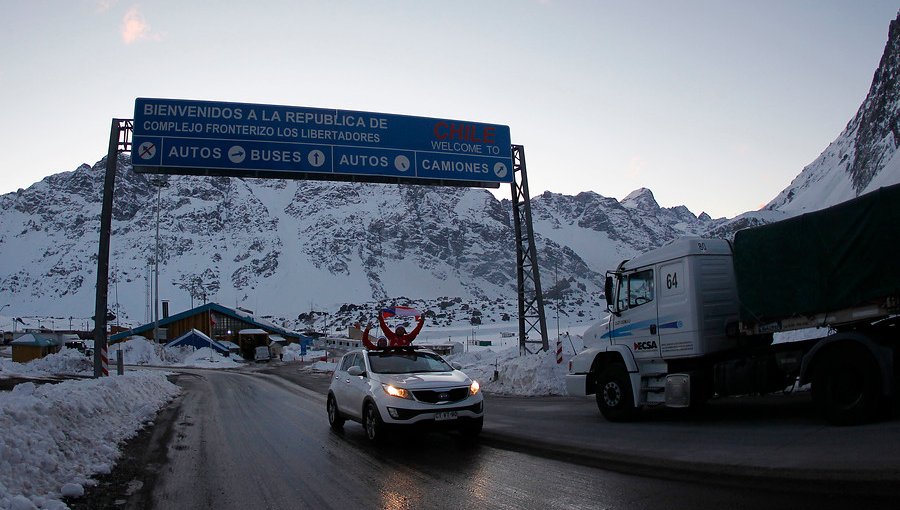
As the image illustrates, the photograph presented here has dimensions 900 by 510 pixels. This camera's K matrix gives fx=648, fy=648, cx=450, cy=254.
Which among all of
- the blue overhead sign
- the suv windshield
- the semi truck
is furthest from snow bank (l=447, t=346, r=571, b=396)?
the suv windshield

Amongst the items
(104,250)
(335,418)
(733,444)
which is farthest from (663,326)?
(104,250)

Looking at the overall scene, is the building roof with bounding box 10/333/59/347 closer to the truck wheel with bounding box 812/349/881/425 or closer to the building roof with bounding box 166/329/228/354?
the building roof with bounding box 166/329/228/354

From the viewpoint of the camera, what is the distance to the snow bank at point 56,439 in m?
6.72

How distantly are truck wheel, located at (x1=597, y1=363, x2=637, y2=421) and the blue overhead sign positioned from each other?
1069 centimetres

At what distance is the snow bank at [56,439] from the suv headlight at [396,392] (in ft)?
13.0

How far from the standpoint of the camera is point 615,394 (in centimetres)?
1196

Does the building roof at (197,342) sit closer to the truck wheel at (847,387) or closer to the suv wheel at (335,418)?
the suv wheel at (335,418)

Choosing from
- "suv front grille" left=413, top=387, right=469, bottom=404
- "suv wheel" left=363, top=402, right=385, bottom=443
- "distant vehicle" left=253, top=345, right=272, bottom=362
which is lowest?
"distant vehicle" left=253, top=345, right=272, bottom=362

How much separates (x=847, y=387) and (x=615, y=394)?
13.0 feet

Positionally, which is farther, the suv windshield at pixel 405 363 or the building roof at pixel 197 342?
the building roof at pixel 197 342

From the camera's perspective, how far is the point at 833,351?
29.6ft

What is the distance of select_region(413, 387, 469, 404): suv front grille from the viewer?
1010cm

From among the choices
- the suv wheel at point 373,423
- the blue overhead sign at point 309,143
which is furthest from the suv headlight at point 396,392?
the blue overhead sign at point 309,143

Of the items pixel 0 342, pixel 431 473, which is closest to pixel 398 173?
pixel 431 473
